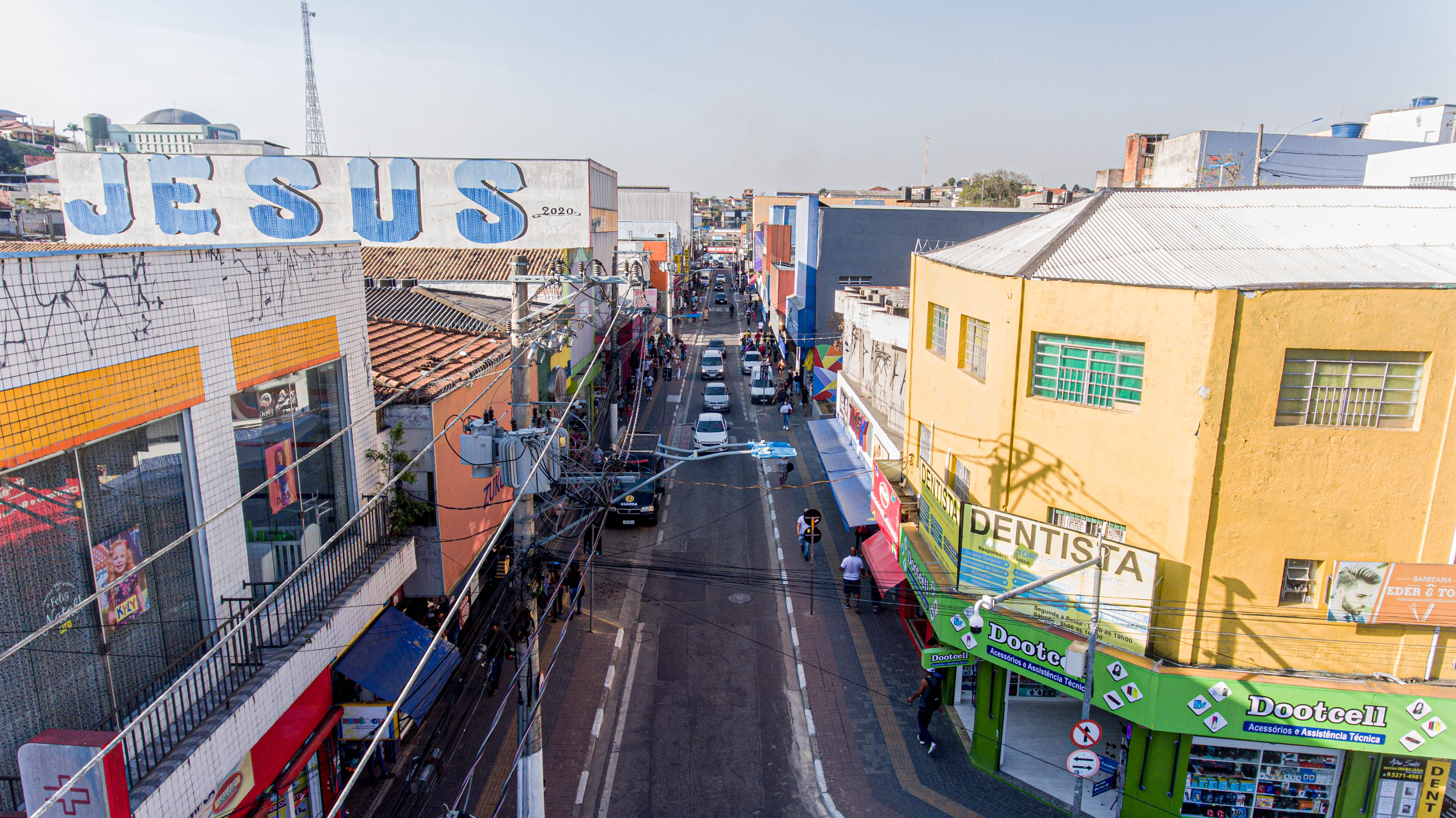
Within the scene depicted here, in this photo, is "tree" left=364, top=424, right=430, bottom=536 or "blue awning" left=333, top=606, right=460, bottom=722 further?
"tree" left=364, top=424, right=430, bottom=536

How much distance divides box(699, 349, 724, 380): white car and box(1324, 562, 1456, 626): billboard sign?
36821 millimetres

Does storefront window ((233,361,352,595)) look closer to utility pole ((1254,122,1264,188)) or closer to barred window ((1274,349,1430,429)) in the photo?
barred window ((1274,349,1430,429))

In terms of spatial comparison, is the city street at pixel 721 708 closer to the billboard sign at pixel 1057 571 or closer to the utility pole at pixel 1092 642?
the utility pole at pixel 1092 642

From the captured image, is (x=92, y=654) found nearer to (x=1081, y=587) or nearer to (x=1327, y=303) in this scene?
(x=1081, y=587)

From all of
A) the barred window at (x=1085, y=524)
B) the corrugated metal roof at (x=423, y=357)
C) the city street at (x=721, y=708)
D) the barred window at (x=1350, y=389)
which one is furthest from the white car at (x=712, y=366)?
the barred window at (x=1350, y=389)

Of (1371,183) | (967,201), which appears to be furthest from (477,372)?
(967,201)

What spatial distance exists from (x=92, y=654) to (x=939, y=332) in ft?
45.9

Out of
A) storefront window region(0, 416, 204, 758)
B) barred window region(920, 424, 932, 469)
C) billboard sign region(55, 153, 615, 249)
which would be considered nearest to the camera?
storefront window region(0, 416, 204, 758)

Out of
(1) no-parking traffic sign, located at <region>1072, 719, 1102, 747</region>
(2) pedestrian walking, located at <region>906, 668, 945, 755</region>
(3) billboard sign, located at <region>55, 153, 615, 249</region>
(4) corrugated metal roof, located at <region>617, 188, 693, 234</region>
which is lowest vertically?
(2) pedestrian walking, located at <region>906, 668, 945, 755</region>

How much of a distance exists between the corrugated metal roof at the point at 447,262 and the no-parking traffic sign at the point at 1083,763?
21509 mm

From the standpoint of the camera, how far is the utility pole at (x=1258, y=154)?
23156mm

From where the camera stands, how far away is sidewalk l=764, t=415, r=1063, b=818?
42.4ft

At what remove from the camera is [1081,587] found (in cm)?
1183

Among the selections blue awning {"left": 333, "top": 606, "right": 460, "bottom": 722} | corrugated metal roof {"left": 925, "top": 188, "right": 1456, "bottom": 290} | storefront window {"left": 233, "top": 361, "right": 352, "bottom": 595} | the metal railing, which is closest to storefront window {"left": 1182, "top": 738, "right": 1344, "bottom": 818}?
corrugated metal roof {"left": 925, "top": 188, "right": 1456, "bottom": 290}
